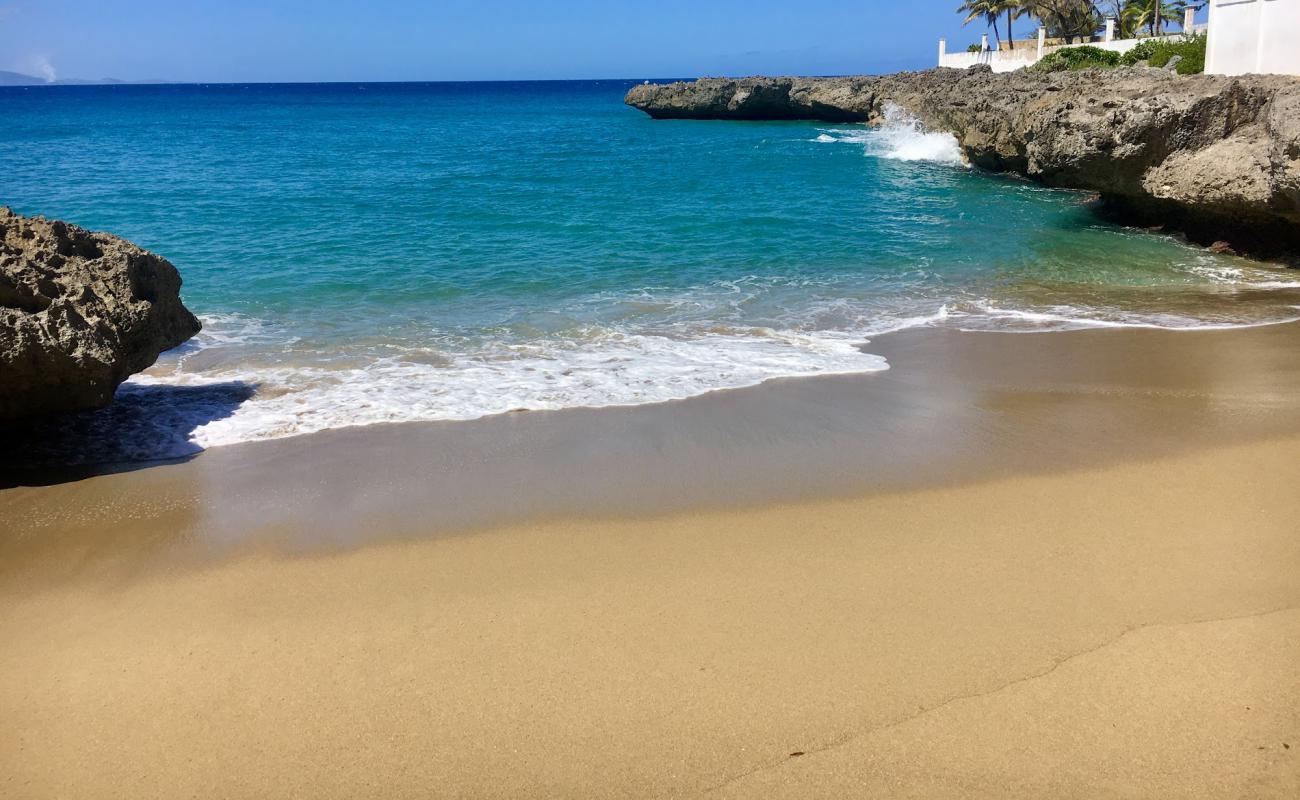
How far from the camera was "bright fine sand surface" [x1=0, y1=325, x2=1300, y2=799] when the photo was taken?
387 centimetres

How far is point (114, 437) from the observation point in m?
7.75

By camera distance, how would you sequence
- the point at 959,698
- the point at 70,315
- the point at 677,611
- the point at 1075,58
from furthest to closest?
the point at 1075,58 → the point at 70,315 → the point at 677,611 → the point at 959,698

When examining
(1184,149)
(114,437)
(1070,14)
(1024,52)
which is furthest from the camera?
(1070,14)

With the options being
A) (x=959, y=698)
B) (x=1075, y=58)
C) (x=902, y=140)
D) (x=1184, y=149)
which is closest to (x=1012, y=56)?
(x=1075, y=58)

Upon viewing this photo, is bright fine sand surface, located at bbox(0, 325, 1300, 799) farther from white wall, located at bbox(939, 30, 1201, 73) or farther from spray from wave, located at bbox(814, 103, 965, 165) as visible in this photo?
white wall, located at bbox(939, 30, 1201, 73)

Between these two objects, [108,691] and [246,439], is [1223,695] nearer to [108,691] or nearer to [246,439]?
[108,691]

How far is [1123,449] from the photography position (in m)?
7.09

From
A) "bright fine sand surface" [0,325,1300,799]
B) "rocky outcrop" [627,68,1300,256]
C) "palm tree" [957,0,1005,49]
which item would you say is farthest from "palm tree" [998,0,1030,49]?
"bright fine sand surface" [0,325,1300,799]

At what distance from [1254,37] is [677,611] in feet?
59.9

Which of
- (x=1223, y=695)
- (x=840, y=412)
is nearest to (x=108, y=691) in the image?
(x=1223, y=695)

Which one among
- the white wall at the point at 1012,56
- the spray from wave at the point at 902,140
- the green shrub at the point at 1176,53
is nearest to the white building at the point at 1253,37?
the green shrub at the point at 1176,53

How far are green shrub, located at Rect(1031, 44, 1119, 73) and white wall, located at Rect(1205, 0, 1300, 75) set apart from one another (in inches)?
782

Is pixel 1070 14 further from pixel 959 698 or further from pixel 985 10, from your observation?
pixel 959 698

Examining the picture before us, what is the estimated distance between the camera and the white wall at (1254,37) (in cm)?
1631
